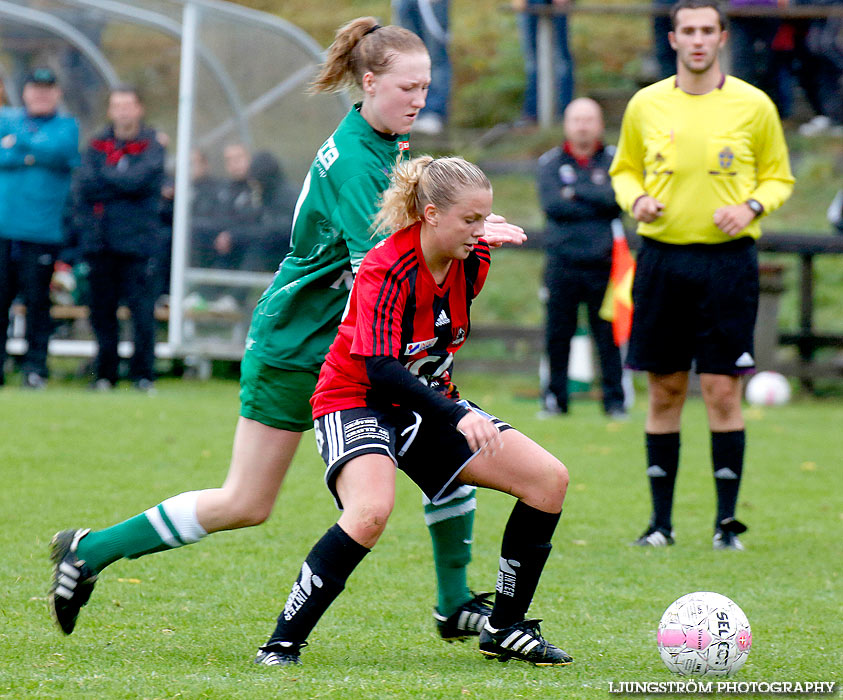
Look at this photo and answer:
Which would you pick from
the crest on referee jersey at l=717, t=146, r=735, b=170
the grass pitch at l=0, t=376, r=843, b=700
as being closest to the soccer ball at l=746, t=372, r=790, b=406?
the grass pitch at l=0, t=376, r=843, b=700

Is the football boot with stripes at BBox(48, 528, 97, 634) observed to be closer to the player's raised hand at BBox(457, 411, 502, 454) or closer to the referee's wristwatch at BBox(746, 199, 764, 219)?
the player's raised hand at BBox(457, 411, 502, 454)

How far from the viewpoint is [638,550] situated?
587 centimetres

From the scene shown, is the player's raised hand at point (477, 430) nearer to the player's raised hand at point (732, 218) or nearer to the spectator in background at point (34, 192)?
the player's raised hand at point (732, 218)

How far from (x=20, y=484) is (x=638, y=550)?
3.36 m

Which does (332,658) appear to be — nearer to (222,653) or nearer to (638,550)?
(222,653)

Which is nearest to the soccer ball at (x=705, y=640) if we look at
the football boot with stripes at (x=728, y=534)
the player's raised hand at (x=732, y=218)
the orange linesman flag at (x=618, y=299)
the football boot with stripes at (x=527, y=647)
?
the football boot with stripes at (x=527, y=647)

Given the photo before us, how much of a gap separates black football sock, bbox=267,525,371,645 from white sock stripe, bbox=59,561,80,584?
31.2 inches

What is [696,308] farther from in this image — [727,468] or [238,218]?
[238,218]

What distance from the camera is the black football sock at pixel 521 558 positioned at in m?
3.96

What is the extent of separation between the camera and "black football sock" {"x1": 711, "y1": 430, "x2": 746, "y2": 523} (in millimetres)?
5961

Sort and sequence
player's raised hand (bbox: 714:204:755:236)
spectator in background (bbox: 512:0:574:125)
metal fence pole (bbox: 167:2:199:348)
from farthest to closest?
1. spectator in background (bbox: 512:0:574:125)
2. metal fence pole (bbox: 167:2:199:348)
3. player's raised hand (bbox: 714:204:755:236)

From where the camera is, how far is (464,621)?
424 cm

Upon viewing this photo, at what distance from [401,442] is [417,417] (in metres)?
0.09

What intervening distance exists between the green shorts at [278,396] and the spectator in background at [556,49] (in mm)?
11486
